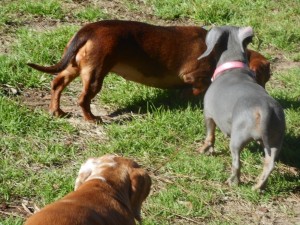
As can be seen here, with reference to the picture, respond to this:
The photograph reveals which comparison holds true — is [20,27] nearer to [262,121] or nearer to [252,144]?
[252,144]

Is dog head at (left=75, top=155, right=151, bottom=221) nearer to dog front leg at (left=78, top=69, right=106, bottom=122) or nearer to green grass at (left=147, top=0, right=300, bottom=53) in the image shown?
dog front leg at (left=78, top=69, right=106, bottom=122)

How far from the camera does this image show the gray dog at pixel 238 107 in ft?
18.6

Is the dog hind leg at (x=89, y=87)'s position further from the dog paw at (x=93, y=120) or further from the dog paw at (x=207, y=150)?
the dog paw at (x=207, y=150)

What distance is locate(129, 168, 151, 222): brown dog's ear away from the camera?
447 cm

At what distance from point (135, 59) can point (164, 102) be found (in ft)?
1.94

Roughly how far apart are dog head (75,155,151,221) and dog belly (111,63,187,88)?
249cm

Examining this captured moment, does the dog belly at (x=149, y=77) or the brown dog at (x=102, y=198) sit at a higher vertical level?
the brown dog at (x=102, y=198)

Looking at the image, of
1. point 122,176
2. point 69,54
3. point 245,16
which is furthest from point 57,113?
point 245,16

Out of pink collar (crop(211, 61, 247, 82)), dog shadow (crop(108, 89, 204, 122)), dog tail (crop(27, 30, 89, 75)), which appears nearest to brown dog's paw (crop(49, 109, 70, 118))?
dog tail (crop(27, 30, 89, 75))

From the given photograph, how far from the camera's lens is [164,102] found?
740 cm

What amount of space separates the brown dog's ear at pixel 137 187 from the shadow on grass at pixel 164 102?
2.50 m

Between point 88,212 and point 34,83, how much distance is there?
347cm

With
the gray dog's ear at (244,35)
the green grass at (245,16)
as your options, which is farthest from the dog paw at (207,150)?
the green grass at (245,16)

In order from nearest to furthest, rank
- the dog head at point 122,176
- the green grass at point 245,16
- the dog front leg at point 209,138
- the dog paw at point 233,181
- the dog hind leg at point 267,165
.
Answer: the dog head at point 122,176 → the dog hind leg at point 267,165 → the dog paw at point 233,181 → the dog front leg at point 209,138 → the green grass at point 245,16
